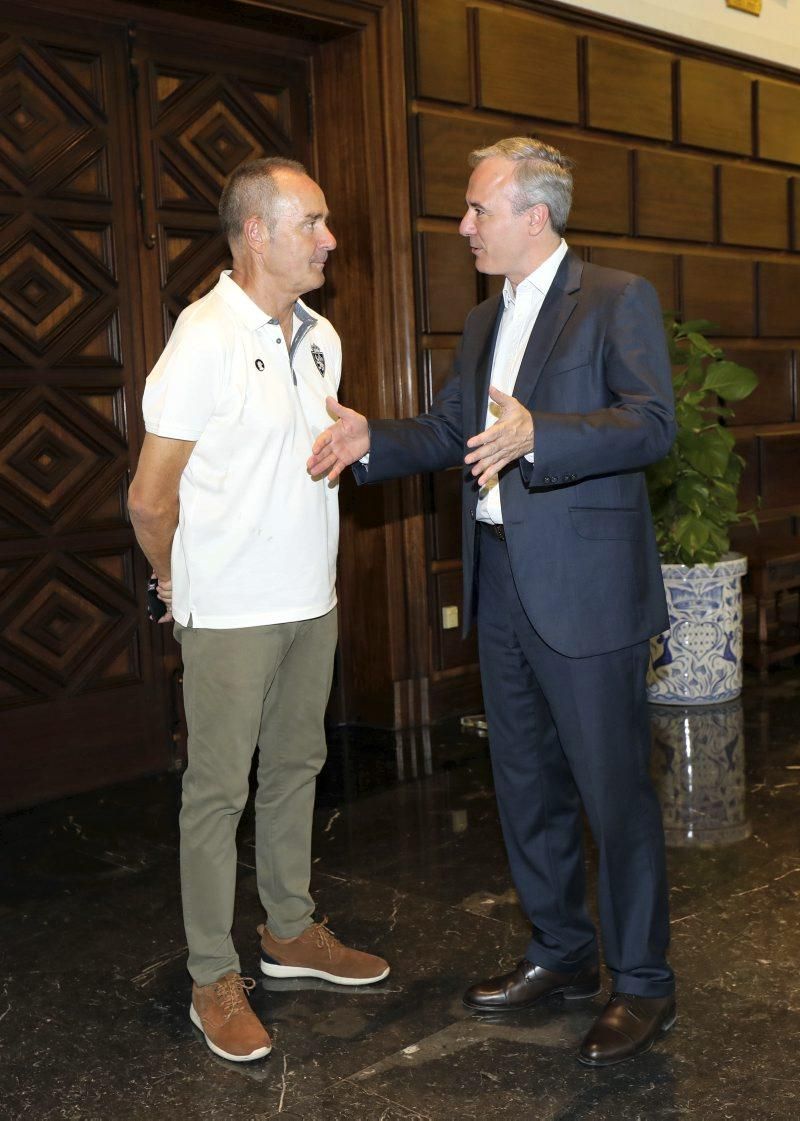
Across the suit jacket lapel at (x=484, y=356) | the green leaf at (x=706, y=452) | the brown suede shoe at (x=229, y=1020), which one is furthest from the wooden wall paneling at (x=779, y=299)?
the brown suede shoe at (x=229, y=1020)

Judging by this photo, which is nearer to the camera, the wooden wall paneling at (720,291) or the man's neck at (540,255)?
the man's neck at (540,255)

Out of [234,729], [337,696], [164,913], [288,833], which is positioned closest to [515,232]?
[234,729]

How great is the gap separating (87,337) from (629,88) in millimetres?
2945

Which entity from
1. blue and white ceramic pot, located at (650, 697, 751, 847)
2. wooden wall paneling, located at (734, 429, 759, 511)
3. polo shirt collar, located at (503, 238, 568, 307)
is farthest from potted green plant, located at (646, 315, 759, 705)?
polo shirt collar, located at (503, 238, 568, 307)

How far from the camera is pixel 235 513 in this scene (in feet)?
8.02

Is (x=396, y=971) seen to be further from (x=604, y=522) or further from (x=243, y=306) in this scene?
(x=243, y=306)

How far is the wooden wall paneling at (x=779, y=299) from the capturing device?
6.66m

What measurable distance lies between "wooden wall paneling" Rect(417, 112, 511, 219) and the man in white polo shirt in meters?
2.47

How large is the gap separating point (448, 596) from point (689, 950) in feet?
8.16

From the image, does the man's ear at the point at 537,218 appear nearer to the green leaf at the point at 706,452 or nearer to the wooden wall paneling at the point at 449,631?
the green leaf at the point at 706,452

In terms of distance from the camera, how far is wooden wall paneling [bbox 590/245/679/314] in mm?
5656

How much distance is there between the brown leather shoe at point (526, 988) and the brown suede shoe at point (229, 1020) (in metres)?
0.44

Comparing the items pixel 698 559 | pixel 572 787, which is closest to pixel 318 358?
pixel 572 787

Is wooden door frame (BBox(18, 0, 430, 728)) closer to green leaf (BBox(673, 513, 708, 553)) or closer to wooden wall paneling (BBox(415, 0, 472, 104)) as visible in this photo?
wooden wall paneling (BBox(415, 0, 472, 104))
